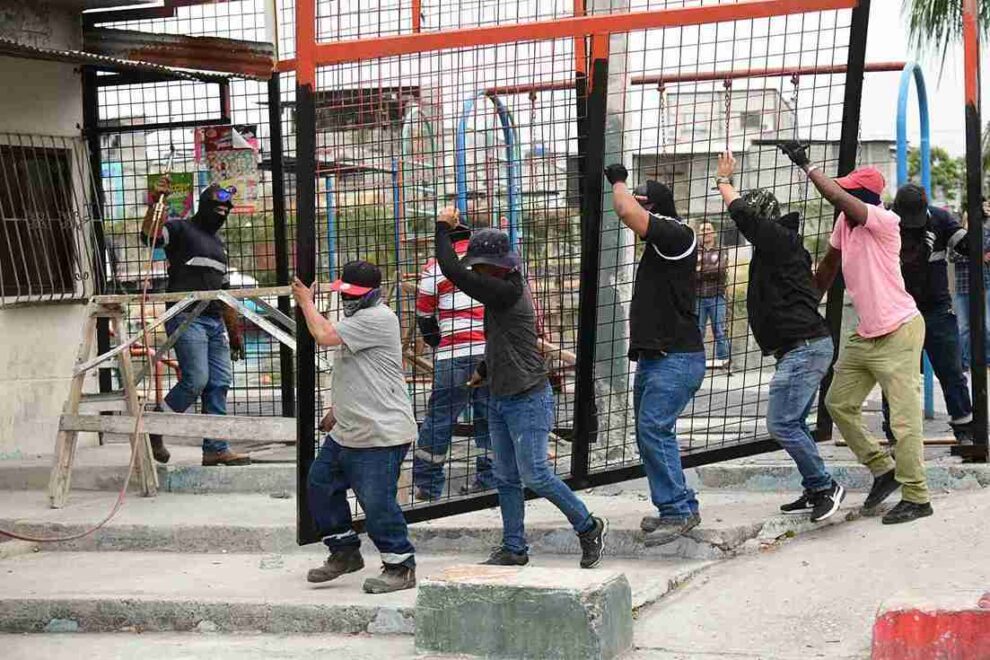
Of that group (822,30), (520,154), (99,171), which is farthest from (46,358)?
(822,30)

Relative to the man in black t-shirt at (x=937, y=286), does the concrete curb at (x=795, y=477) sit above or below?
below

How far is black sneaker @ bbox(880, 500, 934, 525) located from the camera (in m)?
7.25

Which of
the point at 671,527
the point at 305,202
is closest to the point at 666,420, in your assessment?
the point at 671,527

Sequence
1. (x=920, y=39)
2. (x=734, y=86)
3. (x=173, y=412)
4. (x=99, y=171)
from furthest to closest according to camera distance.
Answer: (x=920, y=39) → (x=99, y=171) → (x=173, y=412) → (x=734, y=86)

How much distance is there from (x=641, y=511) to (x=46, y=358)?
191 inches

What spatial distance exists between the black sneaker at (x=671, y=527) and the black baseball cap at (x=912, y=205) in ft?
7.88

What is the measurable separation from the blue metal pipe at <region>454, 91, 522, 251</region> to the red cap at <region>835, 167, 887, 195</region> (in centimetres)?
161

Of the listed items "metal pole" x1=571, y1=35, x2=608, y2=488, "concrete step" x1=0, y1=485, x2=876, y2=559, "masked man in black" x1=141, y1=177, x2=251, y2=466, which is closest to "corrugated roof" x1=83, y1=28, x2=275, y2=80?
"masked man in black" x1=141, y1=177, x2=251, y2=466

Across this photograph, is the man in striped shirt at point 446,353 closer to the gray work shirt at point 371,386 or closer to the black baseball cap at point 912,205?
the gray work shirt at point 371,386

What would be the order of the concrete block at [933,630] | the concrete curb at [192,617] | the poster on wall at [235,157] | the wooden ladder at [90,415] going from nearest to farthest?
the concrete block at [933,630], the concrete curb at [192,617], the wooden ladder at [90,415], the poster on wall at [235,157]

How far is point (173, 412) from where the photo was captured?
942 cm

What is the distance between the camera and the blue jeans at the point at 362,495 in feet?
22.5

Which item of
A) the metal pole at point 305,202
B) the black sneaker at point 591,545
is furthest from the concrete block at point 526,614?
the metal pole at point 305,202

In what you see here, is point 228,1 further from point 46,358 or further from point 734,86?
point 734,86
